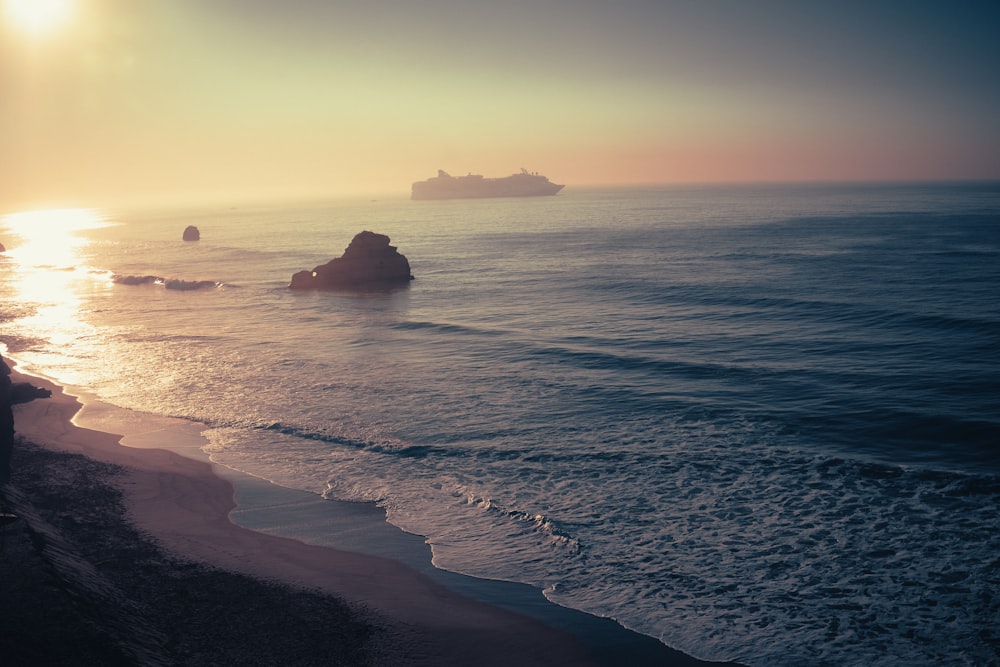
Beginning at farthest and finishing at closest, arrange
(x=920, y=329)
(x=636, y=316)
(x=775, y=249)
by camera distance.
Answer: (x=775, y=249) < (x=636, y=316) < (x=920, y=329)

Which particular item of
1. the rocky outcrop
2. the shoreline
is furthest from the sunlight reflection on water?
the shoreline

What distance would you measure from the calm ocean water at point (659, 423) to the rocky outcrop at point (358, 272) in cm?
405

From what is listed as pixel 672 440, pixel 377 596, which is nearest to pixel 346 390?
pixel 672 440

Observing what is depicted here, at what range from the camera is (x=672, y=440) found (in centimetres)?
1948

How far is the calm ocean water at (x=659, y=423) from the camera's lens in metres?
11.8

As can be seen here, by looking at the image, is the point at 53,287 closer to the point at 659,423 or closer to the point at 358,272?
the point at 358,272

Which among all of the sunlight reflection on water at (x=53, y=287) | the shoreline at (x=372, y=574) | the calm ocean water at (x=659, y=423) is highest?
the sunlight reflection on water at (x=53, y=287)

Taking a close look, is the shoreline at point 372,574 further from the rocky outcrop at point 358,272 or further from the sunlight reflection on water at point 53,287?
the rocky outcrop at point 358,272

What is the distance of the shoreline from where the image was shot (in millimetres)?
10344

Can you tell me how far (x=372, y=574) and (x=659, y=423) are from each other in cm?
1119

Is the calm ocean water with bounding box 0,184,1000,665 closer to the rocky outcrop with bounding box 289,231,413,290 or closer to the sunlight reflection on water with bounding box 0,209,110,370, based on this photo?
the sunlight reflection on water with bounding box 0,209,110,370

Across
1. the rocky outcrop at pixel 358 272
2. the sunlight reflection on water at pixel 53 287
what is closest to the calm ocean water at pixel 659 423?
the sunlight reflection on water at pixel 53 287

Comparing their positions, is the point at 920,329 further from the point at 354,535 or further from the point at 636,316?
the point at 354,535

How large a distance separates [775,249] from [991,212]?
6501cm
